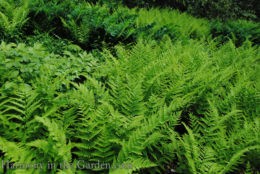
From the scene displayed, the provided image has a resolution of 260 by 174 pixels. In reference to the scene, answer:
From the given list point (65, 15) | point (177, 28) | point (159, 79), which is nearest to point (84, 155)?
point (159, 79)

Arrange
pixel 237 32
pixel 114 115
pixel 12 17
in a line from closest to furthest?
pixel 114 115 < pixel 12 17 < pixel 237 32

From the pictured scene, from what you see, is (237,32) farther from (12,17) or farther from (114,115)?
(114,115)

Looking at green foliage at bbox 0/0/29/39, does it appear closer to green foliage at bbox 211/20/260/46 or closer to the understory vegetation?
the understory vegetation

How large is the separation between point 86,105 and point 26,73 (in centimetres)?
75

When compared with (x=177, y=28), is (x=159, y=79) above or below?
below

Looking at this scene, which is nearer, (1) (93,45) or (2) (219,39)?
(1) (93,45)

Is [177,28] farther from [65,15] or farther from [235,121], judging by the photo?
[235,121]

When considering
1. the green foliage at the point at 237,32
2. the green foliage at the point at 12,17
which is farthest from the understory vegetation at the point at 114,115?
the green foliage at the point at 237,32

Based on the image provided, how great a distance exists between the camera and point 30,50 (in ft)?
10.7

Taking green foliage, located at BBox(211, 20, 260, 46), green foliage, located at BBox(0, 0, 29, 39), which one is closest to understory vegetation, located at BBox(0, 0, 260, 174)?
green foliage, located at BBox(0, 0, 29, 39)

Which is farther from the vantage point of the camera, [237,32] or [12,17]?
[237,32]

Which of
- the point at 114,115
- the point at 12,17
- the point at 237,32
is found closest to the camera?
the point at 114,115

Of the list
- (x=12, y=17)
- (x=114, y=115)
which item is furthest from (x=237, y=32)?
(x=114, y=115)

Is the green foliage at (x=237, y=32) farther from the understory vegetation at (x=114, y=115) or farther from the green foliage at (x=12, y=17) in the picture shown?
the green foliage at (x=12, y=17)
